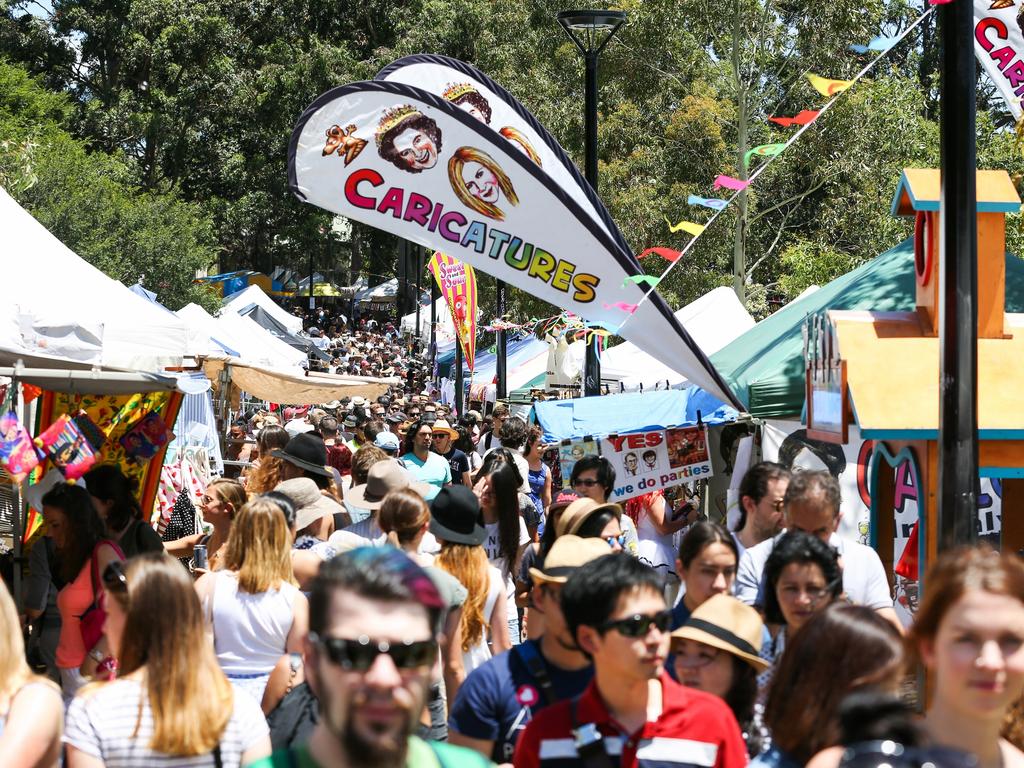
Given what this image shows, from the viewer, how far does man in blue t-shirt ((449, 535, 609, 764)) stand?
3982 millimetres

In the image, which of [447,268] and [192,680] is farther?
[447,268]

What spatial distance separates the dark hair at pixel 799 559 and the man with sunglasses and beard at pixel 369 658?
238 centimetres

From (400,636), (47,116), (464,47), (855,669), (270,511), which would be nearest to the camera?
(400,636)

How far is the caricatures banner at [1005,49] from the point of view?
890 centimetres

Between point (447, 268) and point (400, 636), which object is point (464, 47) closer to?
point (447, 268)

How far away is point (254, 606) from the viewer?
5215mm

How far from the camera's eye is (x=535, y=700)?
3979mm

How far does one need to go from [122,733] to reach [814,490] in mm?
3118

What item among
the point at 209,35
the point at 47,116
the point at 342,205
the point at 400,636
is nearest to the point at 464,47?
the point at 209,35

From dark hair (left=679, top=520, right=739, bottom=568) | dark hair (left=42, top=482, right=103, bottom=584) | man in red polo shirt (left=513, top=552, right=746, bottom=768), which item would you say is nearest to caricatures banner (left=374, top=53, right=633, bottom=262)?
dark hair (left=42, top=482, right=103, bottom=584)

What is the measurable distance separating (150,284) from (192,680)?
120ft

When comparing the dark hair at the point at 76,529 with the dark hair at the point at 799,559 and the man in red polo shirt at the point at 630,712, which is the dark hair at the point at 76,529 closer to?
the dark hair at the point at 799,559

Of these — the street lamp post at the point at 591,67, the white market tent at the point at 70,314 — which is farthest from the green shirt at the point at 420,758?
the street lamp post at the point at 591,67

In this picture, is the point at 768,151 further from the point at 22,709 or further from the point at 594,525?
the point at 22,709
